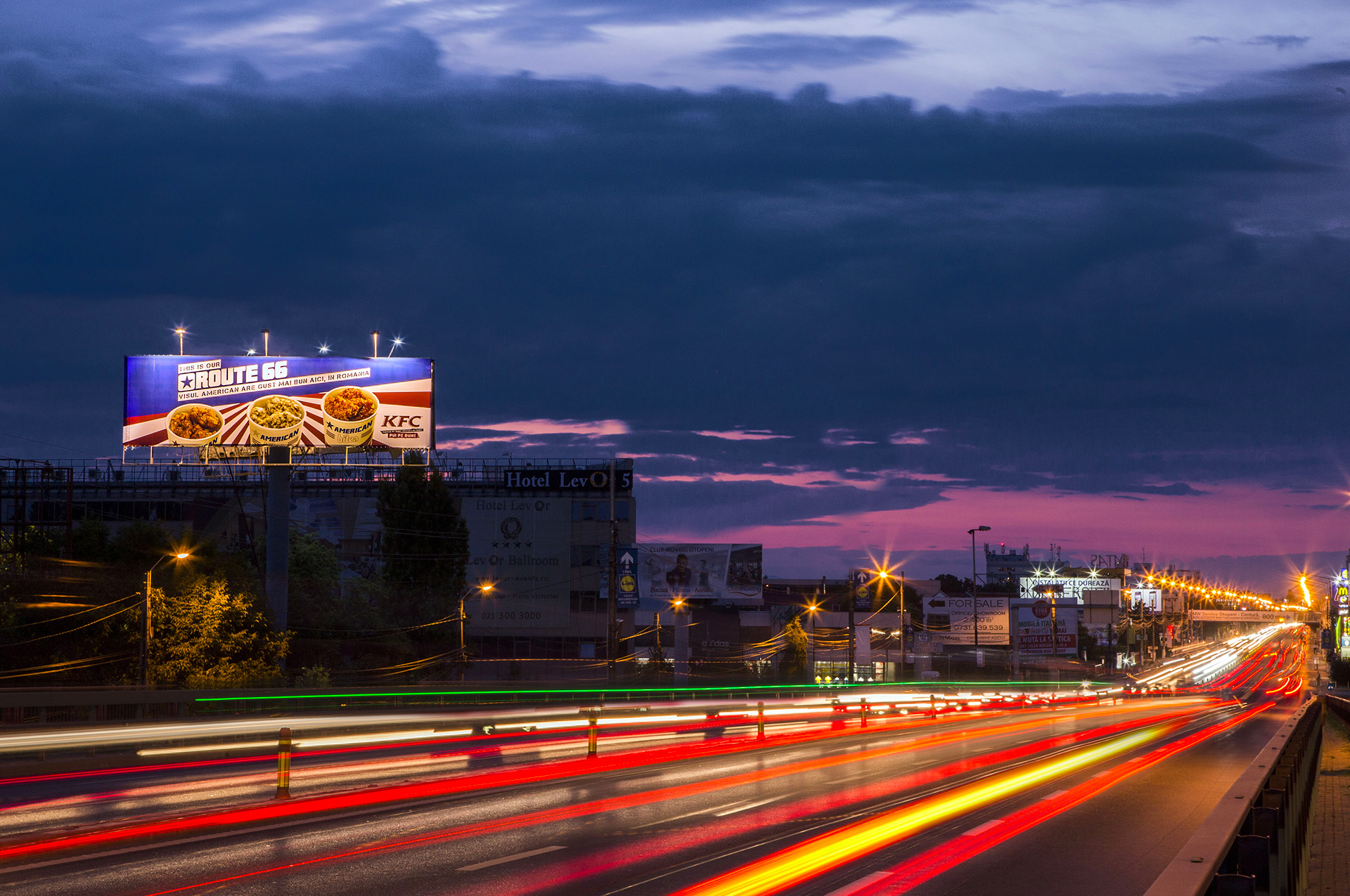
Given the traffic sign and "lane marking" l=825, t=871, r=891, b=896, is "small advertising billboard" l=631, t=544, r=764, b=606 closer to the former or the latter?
the traffic sign

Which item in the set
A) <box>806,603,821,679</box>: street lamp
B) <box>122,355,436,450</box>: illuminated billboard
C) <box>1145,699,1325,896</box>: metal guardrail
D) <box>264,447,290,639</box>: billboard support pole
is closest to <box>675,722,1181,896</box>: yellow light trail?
<box>1145,699,1325,896</box>: metal guardrail

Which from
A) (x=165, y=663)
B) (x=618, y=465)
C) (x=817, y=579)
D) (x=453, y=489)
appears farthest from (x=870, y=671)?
(x=817, y=579)

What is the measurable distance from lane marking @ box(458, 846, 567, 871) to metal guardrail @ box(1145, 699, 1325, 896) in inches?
290

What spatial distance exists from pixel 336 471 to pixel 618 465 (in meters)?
22.7

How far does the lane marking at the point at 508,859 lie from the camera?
12992mm

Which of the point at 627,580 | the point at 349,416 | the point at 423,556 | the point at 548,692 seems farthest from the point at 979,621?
the point at 349,416

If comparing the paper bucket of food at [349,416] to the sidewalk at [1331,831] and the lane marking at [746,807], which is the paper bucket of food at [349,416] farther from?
the lane marking at [746,807]

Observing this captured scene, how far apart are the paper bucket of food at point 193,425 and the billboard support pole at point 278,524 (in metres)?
2.75

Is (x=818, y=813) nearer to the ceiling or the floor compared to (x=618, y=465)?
nearer to the floor

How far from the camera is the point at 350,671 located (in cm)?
7044

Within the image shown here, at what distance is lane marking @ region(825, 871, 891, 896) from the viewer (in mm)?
11777

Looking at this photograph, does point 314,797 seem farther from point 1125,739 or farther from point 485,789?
point 1125,739

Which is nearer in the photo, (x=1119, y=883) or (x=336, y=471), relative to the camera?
(x=1119, y=883)

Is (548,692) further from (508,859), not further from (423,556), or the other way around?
(508,859)
